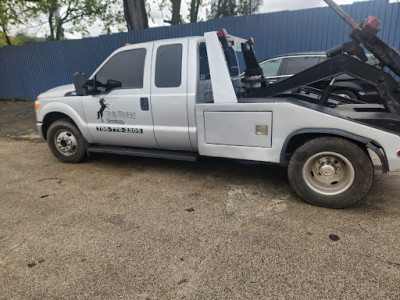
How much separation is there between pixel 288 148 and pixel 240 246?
1.46 metres

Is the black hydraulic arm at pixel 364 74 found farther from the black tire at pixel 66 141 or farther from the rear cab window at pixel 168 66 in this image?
the black tire at pixel 66 141

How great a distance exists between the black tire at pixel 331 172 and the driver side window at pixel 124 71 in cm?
247

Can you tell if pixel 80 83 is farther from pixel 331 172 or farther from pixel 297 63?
pixel 297 63

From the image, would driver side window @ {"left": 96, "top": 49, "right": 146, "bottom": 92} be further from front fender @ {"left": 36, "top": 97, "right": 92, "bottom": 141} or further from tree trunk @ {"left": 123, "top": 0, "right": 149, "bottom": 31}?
tree trunk @ {"left": 123, "top": 0, "right": 149, "bottom": 31}

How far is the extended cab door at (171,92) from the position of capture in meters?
3.84

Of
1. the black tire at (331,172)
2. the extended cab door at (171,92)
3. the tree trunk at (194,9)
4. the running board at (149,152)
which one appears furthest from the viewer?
the tree trunk at (194,9)

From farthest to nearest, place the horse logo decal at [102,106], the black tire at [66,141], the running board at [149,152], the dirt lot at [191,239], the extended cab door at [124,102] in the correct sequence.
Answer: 1. the black tire at [66,141]
2. the horse logo decal at [102,106]
3. the extended cab door at [124,102]
4. the running board at [149,152]
5. the dirt lot at [191,239]

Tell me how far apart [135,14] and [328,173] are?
970 centimetres

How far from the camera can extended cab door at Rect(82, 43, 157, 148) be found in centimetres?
413

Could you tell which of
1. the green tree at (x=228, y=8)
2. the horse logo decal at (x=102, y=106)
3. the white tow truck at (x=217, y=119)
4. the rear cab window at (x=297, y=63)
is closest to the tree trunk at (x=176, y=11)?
the green tree at (x=228, y=8)

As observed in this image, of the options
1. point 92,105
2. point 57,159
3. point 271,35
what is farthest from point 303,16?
point 57,159

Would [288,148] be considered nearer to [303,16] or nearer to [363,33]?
[363,33]

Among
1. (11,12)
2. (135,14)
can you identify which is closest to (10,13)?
(11,12)

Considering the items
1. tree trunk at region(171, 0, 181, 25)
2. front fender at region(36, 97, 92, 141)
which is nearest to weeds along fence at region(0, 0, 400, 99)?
front fender at region(36, 97, 92, 141)
